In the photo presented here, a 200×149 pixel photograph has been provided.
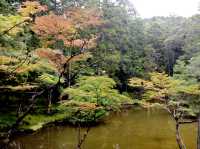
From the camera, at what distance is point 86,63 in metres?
27.5

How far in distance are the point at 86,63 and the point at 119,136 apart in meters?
10.8

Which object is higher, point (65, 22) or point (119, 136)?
point (65, 22)

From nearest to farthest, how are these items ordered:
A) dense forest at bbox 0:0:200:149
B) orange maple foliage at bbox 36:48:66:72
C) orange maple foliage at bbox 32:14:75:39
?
orange maple foliage at bbox 32:14:75:39 < dense forest at bbox 0:0:200:149 < orange maple foliage at bbox 36:48:66:72

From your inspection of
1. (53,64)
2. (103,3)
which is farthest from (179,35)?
(53,64)

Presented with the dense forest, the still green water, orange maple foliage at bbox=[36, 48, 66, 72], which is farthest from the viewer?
the still green water

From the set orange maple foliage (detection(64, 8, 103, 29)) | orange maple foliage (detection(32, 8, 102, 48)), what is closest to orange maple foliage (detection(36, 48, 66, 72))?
orange maple foliage (detection(32, 8, 102, 48))

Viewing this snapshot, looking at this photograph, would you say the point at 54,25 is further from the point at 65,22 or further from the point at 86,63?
the point at 86,63

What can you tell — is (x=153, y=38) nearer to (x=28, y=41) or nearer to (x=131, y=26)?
(x=131, y=26)

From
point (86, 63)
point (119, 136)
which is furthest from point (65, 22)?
point (86, 63)

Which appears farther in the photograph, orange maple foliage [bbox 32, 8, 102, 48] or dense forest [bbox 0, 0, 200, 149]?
dense forest [bbox 0, 0, 200, 149]

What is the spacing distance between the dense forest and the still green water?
774 mm

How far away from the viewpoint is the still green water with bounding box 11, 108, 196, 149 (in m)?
15.4

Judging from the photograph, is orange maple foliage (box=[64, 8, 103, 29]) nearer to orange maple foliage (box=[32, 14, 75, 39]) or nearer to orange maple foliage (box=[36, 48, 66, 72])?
orange maple foliage (box=[32, 14, 75, 39])

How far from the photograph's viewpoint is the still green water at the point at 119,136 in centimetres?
1536
